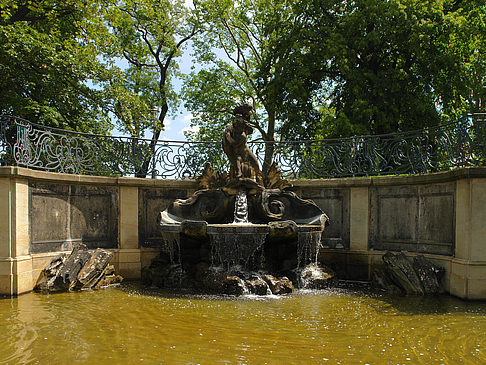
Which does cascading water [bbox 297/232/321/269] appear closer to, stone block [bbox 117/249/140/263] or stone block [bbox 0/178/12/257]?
stone block [bbox 117/249/140/263]

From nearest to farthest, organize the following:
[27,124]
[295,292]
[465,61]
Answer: [295,292]
[27,124]
[465,61]

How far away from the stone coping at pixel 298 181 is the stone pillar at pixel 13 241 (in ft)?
0.78

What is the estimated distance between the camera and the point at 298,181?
9.71 meters

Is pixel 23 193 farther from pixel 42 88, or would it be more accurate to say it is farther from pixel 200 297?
pixel 42 88

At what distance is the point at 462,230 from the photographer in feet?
23.5

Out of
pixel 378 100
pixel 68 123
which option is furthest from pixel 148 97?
pixel 378 100

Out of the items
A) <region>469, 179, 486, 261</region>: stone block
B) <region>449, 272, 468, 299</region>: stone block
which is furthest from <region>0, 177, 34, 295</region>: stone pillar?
<region>469, 179, 486, 261</region>: stone block

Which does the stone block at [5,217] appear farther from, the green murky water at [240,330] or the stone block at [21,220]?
the green murky water at [240,330]

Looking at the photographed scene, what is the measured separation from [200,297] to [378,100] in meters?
10.4

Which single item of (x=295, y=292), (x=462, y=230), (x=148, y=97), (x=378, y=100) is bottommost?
(x=295, y=292)

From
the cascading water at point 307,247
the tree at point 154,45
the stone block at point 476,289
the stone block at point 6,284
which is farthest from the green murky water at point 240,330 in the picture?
the tree at point 154,45

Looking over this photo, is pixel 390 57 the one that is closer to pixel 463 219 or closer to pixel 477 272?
pixel 463 219

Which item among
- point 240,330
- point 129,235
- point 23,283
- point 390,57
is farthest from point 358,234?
point 390,57

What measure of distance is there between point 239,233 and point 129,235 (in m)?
3.15
